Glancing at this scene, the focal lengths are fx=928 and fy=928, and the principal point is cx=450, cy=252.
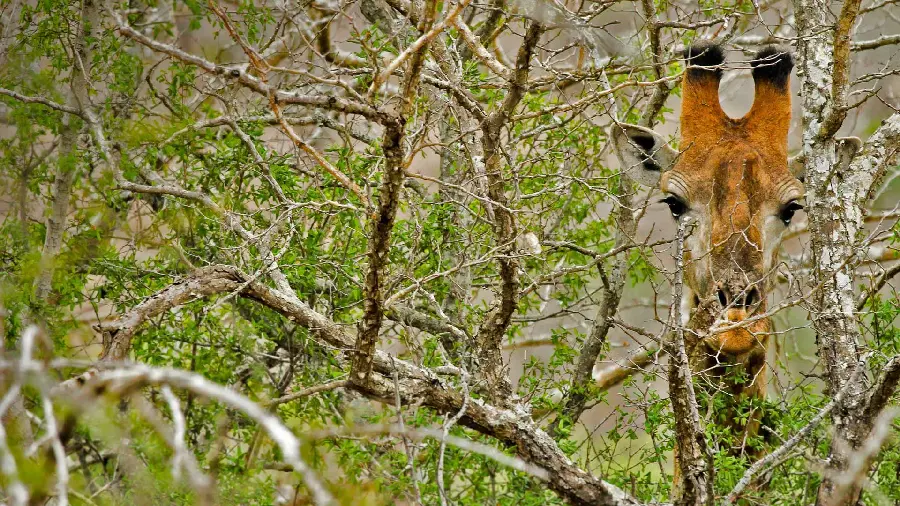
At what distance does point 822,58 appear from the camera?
4348 millimetres

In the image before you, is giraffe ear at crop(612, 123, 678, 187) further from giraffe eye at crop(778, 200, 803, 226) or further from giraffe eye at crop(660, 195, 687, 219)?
giraffe eye at crop(778, 200, 803, 226)

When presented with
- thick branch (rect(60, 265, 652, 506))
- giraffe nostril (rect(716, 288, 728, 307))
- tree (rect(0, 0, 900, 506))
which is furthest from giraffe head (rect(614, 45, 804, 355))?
thick branch (rect(60, 265, 652, 506))

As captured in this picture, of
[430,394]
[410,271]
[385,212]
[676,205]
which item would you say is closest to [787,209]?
[676,205]

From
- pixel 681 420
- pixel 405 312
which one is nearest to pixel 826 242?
pixel 681 420

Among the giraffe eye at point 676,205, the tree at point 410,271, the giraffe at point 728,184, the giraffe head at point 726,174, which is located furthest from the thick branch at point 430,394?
the giraffe eye at point 676,205

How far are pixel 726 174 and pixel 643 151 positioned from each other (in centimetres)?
48

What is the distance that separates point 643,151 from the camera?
530 centimetres

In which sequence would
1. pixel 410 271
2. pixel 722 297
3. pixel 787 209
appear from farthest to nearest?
1. pixel 787 209
2. pixel 722 297
3. pixel 410 271

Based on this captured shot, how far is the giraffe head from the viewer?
15.6 ft

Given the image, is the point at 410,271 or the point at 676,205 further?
the point at 676,205

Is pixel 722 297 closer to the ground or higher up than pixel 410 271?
higher up

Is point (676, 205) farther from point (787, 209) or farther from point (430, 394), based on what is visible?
point (430, 394)

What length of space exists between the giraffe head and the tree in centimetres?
22

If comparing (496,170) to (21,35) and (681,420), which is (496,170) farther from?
(21,35)
